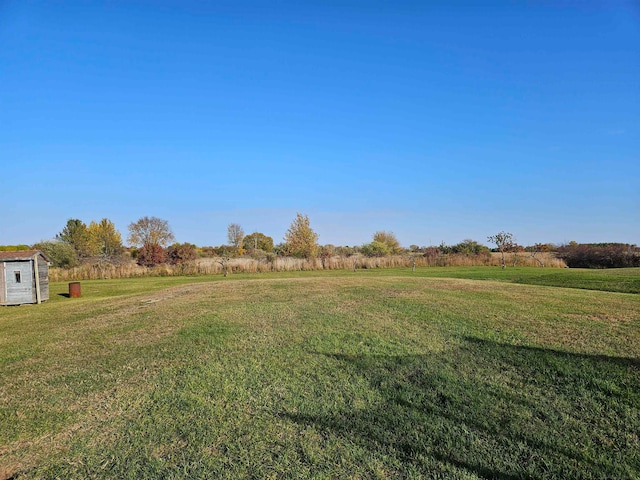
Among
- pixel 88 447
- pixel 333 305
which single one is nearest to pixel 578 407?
pixel 88 447

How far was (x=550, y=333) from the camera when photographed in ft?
21.4

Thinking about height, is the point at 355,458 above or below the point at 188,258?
→ below

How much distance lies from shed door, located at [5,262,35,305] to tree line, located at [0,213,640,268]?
53.3ft

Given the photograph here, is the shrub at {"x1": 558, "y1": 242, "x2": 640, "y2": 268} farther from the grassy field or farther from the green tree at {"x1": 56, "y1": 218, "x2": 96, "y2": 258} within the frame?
the green tree at {"x1": 56, "y1": 218, "x2": 96, "y2": 258}

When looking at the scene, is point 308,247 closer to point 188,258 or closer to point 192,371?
point 188,258

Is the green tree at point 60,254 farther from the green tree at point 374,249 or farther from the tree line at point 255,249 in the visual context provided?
the green tree at point 374,249

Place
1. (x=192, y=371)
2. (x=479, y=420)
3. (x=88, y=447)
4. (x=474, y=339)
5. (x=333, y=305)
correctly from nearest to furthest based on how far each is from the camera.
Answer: (x=88, y=447) → (x=479, y=420) → (x=192, y=371) → (x=474, y=339) → (x=333, y=305)

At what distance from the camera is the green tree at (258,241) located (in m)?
71.8

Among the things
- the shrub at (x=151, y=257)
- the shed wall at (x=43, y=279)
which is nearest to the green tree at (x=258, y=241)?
the shrub at (x=151, y=257)

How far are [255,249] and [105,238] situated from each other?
2124cm

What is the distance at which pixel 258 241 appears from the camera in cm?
7369

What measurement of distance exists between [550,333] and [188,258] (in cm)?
3130

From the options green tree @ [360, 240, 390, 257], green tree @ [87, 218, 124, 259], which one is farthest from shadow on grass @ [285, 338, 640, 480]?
green tree @ [87, 218, 124, 259]

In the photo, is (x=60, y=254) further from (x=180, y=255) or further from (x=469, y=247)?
(x=469, y=247)
